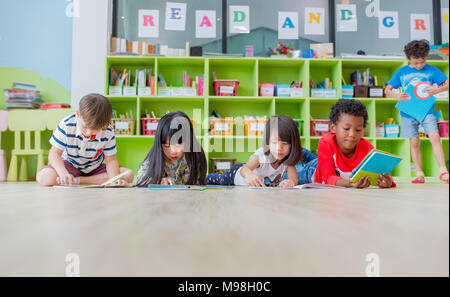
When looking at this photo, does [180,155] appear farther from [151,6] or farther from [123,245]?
[151,6]

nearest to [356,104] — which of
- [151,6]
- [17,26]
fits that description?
[151,6]

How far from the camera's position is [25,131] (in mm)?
2689

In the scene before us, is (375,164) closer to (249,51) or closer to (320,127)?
(320,127)

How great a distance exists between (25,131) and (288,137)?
2.13m

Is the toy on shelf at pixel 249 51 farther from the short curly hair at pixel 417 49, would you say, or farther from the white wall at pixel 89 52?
the short curly hair at pixel 417 49

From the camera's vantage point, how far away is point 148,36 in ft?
10.7

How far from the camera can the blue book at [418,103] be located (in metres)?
2.14

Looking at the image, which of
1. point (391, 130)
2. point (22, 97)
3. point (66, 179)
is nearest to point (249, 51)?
point (391, 130)

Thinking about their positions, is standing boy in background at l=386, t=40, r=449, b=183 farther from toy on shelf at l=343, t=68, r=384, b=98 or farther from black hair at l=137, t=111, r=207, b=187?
black hair at l=137, t=111, r=207, b=187

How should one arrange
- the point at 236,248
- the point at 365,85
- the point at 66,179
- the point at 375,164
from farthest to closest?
the point at 365,85 → the point at 66,179 → the point at 375,164 → the point at 236,248

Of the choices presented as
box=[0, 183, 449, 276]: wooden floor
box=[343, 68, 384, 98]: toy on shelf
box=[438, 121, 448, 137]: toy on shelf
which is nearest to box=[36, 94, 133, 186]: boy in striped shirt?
box=[0, 183, 449, 276]: wooden floor

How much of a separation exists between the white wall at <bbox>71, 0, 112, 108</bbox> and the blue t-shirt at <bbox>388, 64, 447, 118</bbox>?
2296 mm

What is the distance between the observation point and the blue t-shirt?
6.98 feet
